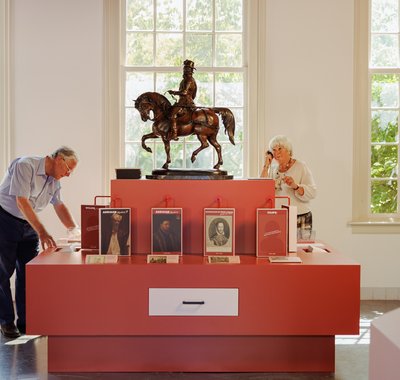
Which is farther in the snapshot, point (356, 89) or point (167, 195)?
point (356, 89)

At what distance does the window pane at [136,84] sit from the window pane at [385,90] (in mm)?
2113

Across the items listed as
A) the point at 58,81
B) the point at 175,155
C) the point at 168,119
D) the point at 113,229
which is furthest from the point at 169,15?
the point at 113,229

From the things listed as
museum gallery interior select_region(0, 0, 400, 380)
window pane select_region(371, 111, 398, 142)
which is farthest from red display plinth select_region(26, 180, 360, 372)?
window pane select_region(371, 111, 398, 142)

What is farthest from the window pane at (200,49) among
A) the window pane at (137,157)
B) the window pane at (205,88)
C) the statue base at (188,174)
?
the statue base at (188,174)

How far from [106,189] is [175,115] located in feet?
7.07

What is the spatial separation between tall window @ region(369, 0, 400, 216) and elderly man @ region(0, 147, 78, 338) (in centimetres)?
305

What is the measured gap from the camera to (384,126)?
6.39 m

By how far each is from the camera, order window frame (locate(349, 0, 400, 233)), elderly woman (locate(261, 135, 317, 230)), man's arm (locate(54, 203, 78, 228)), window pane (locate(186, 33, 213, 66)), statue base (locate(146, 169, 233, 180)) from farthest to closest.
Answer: window pane (locate(186, 33, 213, 66)), window frame (locate(349, 0, 400, 233)), elderly woman (locate(261, 135, 317, 230)), man's arm (locate(54, 203, 78, 228)), statue base (locate(146, 169, 233, 180))

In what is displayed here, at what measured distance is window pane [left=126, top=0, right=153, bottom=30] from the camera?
20.6ft

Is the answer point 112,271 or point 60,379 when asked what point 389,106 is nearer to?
point 112,271

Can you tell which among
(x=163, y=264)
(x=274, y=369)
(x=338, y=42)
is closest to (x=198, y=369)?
(x=274, y=369)

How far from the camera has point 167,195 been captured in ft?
13.2

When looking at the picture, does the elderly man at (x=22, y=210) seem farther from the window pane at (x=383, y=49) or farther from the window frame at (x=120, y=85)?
the window pane at (x=383, y=49)

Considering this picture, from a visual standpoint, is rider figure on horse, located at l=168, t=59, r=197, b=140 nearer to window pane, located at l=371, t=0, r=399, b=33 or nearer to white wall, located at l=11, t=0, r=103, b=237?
white wall, located at l=11, t=0, r=103, b=237
